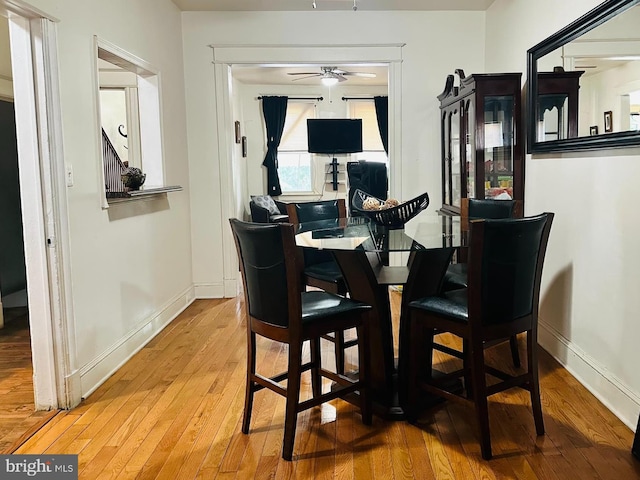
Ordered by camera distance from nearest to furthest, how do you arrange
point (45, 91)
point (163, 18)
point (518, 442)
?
point (518, 442) < point (45, 91) < point (163, 18)

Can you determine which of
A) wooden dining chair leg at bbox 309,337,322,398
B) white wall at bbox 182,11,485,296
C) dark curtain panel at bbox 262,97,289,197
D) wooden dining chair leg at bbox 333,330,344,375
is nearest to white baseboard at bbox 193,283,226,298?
white wall at bbox 182,11,485,296

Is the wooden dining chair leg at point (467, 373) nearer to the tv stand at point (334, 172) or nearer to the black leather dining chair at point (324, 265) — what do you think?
the black leather dining chair at point (324, 265)

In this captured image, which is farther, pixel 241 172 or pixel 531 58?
pixel 241 172

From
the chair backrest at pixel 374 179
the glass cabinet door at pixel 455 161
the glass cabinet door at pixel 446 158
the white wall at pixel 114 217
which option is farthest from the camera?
the chair backrest at pixel 374 179

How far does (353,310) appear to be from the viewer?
90.7 inches

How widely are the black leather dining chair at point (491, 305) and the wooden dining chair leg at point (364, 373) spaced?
196 mm

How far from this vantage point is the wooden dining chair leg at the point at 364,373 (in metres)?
2.37

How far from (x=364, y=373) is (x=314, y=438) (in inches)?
14.0

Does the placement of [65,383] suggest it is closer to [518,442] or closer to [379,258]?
[379,258]

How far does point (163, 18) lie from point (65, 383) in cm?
295

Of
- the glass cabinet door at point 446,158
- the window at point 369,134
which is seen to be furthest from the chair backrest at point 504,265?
the window at point 369,134

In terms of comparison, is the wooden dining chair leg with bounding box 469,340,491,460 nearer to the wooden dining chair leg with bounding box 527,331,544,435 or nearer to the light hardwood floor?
the light hardwood floor

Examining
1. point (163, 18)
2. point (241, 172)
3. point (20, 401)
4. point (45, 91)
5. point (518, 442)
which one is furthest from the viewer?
point (241, 172)

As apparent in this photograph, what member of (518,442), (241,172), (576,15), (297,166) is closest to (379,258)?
(518,442)
